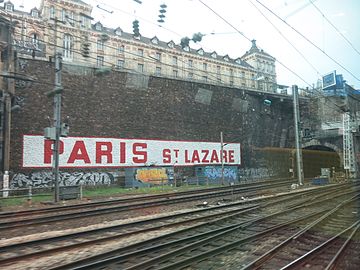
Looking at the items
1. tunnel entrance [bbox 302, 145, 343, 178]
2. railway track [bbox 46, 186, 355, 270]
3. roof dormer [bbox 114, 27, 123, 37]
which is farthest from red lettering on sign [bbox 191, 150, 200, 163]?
roof dormer [bbox 114, 27, 123, 37]

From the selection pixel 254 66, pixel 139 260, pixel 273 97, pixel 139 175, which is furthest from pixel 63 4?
pixel 254 66

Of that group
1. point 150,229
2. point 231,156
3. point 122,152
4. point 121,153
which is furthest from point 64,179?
point 150,229

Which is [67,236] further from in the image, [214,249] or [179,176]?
[179,176]

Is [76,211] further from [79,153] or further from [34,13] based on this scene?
[34,13]

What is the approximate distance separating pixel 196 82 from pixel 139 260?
92.8 feet

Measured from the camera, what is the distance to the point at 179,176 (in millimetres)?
30500

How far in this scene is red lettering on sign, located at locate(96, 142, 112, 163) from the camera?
26591 millimetres

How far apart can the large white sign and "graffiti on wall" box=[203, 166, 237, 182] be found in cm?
188

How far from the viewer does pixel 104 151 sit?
88.4 feet

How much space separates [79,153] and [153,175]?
19.9ft

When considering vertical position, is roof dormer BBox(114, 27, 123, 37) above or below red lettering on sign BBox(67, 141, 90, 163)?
above

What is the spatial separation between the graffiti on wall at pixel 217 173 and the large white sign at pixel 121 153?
1883 mm

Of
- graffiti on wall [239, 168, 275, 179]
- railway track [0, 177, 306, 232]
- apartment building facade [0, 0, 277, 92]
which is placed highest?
apartment building facade [0, 0, 277, 92]

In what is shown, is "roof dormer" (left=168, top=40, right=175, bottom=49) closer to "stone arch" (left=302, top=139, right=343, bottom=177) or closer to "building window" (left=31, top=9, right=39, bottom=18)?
"building window" (left=31, top=9, right=39, bottom=18)
